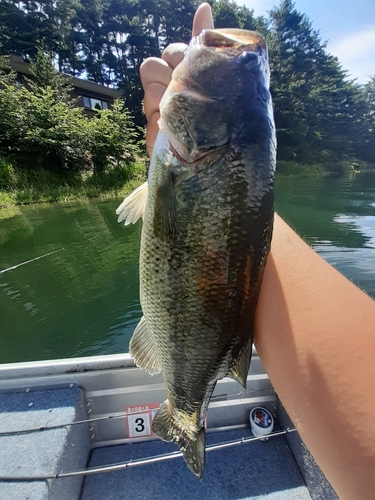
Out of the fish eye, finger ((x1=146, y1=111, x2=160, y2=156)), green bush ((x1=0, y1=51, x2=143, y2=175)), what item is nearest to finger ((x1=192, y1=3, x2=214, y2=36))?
the fish eye

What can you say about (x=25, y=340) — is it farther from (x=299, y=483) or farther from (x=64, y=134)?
(x=64, y=134)

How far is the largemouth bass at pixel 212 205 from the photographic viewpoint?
1.20 meters

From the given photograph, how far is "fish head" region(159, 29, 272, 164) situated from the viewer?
1249mm

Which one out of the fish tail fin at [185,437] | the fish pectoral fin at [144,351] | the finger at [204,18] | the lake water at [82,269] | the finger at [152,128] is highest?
the finger at [204,18]

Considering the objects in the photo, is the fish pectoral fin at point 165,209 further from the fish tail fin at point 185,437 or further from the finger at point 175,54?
the fish tail fin at point 185,437

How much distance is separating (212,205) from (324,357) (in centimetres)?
63

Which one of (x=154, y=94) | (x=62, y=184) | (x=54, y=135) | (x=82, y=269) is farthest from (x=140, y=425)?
(x=54, y=135)

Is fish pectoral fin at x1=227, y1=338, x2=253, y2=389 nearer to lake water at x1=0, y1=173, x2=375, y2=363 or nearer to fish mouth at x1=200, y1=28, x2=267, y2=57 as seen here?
fish mouth at x1=200, y1=28, x2=267, y2=57

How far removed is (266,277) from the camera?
127cm

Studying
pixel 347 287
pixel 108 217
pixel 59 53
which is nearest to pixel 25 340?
pixel 347 287

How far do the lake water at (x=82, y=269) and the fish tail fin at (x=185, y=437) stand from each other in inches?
153

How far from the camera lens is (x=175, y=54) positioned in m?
1.47

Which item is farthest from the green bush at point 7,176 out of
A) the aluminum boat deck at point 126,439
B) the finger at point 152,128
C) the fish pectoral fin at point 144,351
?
the fish pectoral fin at point 144,351

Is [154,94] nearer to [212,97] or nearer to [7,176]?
[212,97]
